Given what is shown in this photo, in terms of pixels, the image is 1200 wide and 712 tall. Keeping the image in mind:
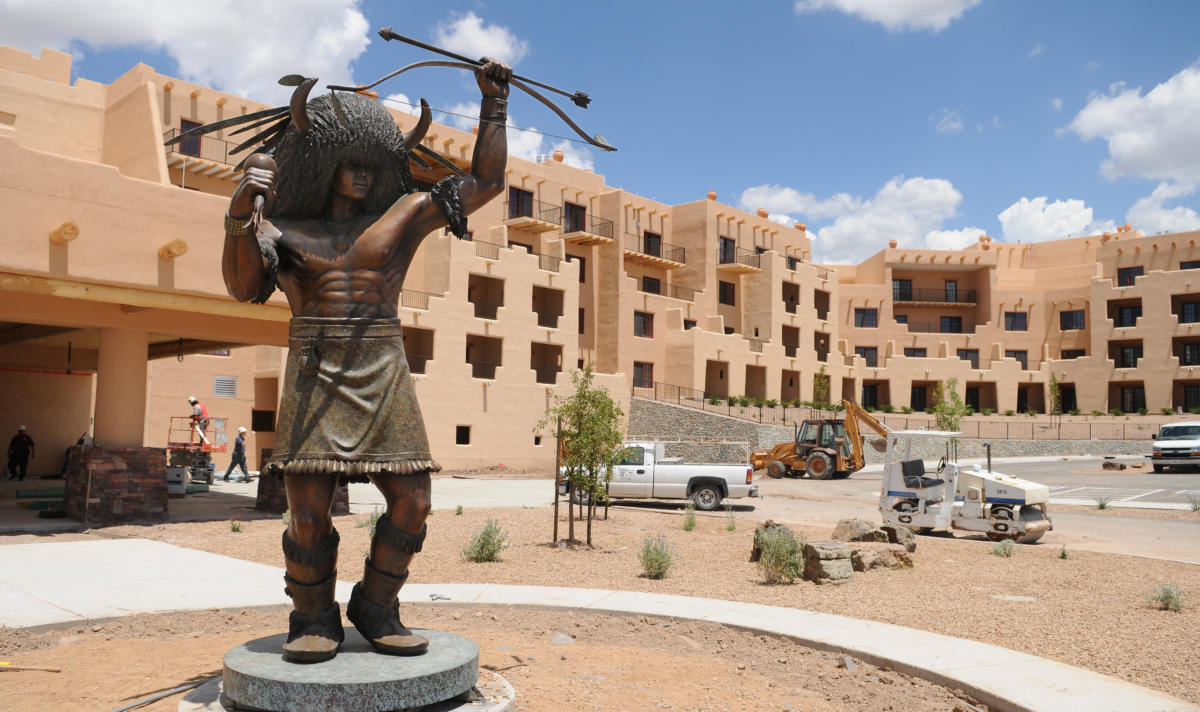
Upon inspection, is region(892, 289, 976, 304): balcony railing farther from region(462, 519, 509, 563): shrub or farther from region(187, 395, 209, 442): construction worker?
region(462, 519, 509, 563): shrub

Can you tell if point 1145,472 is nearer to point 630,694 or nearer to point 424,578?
point 424,578

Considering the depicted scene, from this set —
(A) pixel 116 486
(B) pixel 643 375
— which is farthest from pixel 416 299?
(A) pixel 116 486

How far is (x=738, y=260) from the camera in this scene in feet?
156

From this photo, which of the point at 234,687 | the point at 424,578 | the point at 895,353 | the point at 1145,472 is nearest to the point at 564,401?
the point at 424,578

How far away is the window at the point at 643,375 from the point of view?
4194cm

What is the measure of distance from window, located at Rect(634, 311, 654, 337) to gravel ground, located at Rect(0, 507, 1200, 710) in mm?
27336

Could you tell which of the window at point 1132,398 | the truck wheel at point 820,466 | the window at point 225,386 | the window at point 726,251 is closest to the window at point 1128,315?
the window at point 1132,398

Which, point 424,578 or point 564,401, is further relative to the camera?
point 564,401

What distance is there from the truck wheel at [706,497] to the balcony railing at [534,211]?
2211cm

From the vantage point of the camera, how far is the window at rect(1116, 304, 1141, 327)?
53500 millimetres

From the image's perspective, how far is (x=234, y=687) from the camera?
13.4 feet

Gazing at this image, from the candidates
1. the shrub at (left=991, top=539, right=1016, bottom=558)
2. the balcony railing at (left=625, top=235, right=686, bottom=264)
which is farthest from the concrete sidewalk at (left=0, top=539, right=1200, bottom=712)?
the balcony railing at (left=625, top=235, right=686, bottom=264)

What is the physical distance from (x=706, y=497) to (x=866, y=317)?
40.9 m

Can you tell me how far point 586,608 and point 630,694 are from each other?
2.23 m
